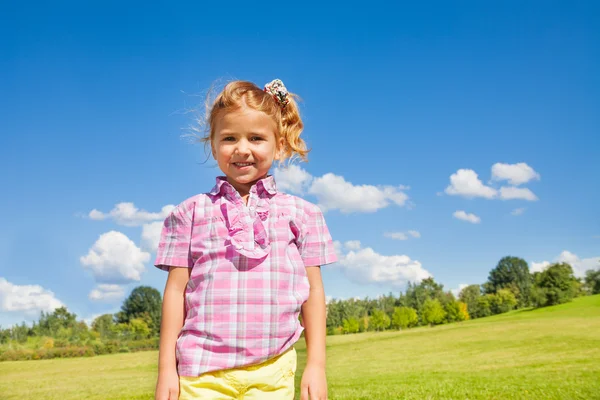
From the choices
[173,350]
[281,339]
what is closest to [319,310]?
[281,339]

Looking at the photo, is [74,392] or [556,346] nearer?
[74,392]

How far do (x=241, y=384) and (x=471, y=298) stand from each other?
60.9m

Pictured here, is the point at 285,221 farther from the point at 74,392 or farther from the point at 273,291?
the point at 74,392

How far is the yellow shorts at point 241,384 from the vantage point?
2.43 meters

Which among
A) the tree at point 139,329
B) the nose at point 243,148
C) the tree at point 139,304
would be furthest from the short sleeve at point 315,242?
the tree at point 139,304

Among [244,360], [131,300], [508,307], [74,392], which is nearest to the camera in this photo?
[244,360]

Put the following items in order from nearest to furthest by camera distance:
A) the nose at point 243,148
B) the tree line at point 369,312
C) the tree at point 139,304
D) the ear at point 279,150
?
the nose at point 243,148, the ear at point 279,150, the tree line at point 369,312, the tree at point 139,304

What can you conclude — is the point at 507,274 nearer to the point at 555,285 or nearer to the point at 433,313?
the point at 555,285

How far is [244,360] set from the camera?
8.05ft

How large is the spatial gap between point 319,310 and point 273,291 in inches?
13.0

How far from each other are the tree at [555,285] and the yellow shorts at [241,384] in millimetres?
51976

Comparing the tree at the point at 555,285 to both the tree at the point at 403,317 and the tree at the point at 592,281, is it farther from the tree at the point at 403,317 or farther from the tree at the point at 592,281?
the tree at the point at 403,317

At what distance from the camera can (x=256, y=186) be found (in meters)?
2.77

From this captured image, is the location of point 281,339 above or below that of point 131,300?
below
